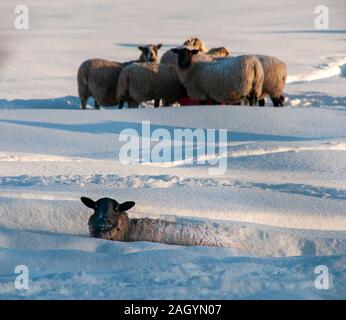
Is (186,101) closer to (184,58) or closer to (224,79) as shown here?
(184,58)

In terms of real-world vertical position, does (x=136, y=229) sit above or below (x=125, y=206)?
below

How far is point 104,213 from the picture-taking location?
6.65 meters

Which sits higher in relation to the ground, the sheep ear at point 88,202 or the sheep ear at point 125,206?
the sheep ear at point 88,202

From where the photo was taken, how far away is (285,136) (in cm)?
1093

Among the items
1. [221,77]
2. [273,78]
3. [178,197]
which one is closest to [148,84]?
[221,77]

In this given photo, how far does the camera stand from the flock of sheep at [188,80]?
1350 cm

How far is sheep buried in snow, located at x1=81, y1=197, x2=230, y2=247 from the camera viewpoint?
666 centimetres

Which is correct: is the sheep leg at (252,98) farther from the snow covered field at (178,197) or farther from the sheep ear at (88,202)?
the sheep ear at (88,202)

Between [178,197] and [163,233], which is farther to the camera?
[178,197]

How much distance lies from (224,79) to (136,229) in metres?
6.81

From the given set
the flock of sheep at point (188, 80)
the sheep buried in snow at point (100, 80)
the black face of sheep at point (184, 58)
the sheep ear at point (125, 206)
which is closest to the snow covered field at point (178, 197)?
the sheep ear at point (125, 206)

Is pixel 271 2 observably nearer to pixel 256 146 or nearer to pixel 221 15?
pixel 221 15

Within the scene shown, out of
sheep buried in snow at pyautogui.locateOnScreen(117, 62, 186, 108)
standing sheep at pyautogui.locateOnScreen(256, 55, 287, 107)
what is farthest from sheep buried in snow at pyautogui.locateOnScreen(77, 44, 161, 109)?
standing sheep at pyautogui.locateOnScreen(256, 55, 287, 107)
